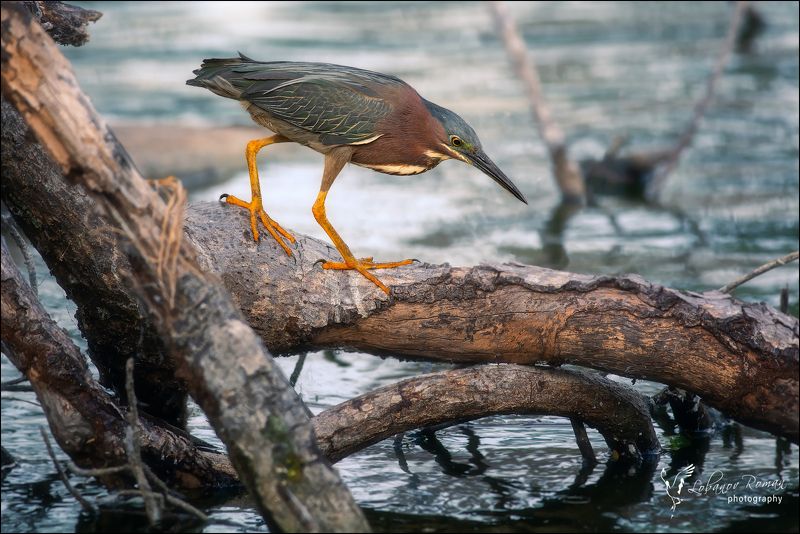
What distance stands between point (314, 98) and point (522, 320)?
1.32 meters

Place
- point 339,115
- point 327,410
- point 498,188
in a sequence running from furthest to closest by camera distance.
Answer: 1. point 498,188
2. point 339,115
3. point 327,410

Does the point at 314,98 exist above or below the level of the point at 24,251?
above

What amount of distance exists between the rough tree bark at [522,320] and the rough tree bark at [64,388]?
0.63m

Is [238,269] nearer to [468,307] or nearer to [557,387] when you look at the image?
[468,307]

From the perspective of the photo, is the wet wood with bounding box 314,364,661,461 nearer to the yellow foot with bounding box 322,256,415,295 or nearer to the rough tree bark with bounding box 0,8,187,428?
the yellow foot with bounding box 322,256,415,295

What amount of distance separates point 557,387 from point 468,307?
1.71 feet

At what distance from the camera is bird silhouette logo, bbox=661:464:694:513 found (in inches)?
179

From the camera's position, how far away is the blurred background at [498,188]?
4.65 metres

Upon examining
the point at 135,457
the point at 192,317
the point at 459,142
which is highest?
the point at 459,142

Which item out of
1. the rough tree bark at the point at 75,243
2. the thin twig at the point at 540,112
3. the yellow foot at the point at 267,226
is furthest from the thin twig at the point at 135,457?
the thin twig at the point at 540,112

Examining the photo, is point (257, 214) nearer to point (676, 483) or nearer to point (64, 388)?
point (64, 388)

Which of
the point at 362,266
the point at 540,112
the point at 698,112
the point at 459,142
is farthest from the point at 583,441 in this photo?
the point at 698,112

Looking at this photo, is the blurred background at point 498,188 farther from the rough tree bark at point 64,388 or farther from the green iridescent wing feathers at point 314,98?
the green iridescent wing feathers at point 314,98

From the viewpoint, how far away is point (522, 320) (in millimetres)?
4434
